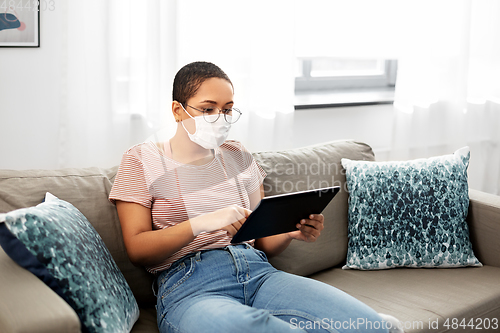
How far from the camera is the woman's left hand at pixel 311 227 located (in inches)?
52.6

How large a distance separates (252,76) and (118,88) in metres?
0.58

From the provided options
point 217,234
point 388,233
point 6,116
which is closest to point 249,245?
point 217,234

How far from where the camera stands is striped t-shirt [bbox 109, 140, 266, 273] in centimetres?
133

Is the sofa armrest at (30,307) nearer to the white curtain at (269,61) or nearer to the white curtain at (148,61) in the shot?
the white curtain at (269,61)

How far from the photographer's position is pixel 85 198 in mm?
1430

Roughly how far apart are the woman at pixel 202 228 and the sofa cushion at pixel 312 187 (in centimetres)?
26

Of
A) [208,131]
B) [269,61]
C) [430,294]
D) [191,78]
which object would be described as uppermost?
[269,61]

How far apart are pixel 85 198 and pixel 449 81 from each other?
2068 millimetres

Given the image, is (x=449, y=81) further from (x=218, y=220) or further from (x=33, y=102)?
Result: (x=33, y=102)

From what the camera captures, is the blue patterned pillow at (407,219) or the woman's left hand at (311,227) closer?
the woman's left hand at (311,227)

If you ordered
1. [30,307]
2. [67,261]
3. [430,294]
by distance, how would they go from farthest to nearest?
1. [430,294]
2. [67,261]
3. [30,307]

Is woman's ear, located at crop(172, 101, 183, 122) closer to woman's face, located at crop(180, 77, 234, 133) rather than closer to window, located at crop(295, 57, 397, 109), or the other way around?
woman's face, located at crop(180, 77, 234, 133)

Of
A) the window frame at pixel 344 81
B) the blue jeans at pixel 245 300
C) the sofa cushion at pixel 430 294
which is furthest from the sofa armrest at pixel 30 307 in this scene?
the window frame at pixel 344 81

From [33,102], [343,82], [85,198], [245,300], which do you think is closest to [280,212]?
[245,300]
